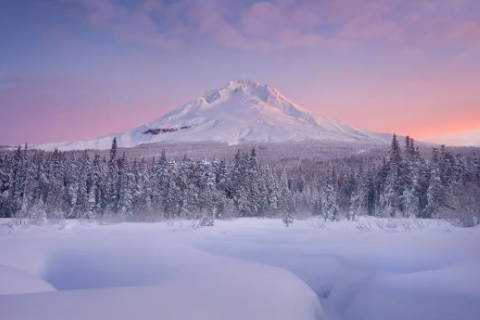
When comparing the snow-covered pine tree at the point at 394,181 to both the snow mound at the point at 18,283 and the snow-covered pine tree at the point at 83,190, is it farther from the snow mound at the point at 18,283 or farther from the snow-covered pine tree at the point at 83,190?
the snow mound at the point at 18,283

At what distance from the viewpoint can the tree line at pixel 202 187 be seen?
36.9m

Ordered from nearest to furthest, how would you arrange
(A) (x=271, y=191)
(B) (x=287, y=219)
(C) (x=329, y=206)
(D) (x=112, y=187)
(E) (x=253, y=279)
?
(E) (x=253, y=279) < (B) (x=287, y=219) < (C) (x=329, y=206) < (D) (x=112, y=187) < (A) (x=271, y=191)

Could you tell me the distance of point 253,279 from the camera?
629cm

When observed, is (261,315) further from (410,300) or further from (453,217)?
(453,217)

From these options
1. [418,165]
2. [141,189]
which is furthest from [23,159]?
[418,165]

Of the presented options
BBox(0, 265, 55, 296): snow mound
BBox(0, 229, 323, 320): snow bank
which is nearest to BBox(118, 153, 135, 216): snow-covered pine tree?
BBox(0, 229, 323, 320): snow bank

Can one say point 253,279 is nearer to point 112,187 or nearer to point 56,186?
point 112,187

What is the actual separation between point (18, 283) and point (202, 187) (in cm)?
3463

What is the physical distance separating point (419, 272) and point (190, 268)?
472 cm

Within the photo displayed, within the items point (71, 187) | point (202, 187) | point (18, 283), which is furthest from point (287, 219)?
point (71, 187)

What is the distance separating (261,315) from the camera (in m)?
4.60

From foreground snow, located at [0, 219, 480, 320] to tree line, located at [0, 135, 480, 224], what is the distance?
24970 millimetres

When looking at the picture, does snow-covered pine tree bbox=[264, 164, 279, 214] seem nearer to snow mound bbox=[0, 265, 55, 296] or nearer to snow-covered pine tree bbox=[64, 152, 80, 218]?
snow-covered pine tree bbox=[64, 152, 80, 218]

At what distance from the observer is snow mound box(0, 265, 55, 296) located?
18.9 ft
